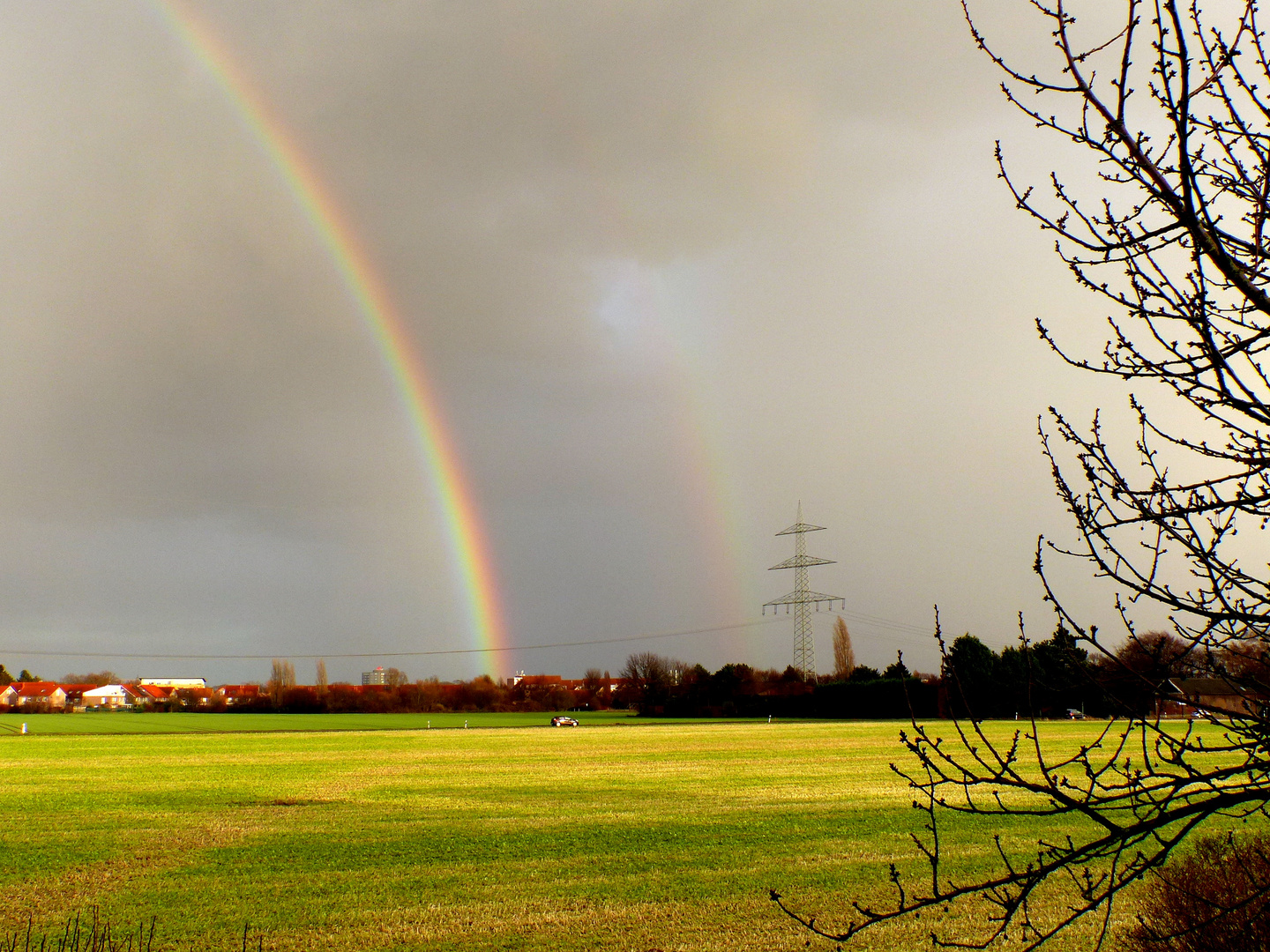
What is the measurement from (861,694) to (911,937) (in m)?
92.1

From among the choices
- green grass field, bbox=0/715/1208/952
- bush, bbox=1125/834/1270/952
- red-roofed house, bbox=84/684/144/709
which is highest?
bush, bbox=1125/834/1270/952

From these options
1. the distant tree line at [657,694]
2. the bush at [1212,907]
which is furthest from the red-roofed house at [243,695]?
the bush at [1212,907]

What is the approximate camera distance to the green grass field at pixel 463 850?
39.2 ft

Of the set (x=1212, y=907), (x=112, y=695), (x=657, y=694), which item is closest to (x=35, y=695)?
(x=112, y=695)

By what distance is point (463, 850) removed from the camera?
1758 centimetres

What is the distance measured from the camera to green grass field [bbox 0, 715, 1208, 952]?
39.2 ft

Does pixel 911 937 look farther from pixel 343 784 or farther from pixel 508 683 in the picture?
pixel 508 683

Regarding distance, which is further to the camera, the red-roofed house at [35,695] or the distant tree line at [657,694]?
the red-roofed house at [35,695]

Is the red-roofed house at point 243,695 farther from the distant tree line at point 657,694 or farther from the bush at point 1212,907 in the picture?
the bush at point 1212,907

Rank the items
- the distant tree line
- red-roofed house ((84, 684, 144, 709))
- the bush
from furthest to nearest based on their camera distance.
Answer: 1. red-roofed house ((84, 684, 144, 709))
2. the distant tree line
3. the bush

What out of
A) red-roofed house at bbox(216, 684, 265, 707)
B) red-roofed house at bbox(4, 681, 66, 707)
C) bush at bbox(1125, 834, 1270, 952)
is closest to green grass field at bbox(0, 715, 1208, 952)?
bush at bbox(1125, 834, 1270, 952)

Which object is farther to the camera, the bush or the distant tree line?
the distant tree line

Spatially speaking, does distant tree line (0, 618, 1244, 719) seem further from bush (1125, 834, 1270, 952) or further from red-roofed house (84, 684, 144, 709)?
red-roofed house (84, 684, 144, 709)

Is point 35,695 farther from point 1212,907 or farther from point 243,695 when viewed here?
point 1212,907
